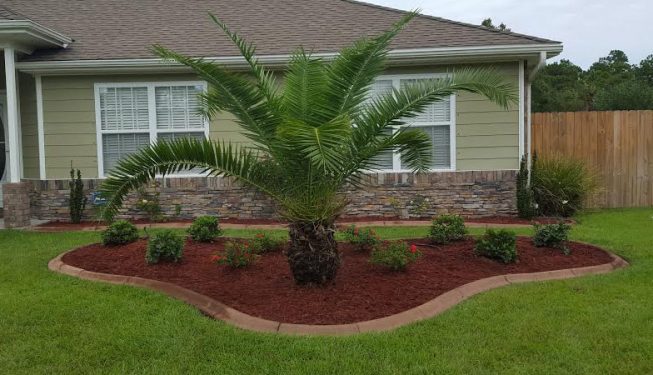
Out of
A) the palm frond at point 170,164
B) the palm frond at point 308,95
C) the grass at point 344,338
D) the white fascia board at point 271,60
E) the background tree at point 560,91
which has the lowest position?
the grass at point 344,338

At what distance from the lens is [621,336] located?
4055 millimetres

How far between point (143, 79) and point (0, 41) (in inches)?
94.0

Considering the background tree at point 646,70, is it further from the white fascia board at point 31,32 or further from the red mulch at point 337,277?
the white fascia board at point 31,32

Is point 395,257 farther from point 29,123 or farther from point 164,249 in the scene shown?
point 29,123

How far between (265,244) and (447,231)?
2.37 metres

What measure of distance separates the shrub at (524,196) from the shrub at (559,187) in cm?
56

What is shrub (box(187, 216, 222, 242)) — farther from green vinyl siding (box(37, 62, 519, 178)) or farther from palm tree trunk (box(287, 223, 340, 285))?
green vinyl siding (box(37, 62, 519, 178))

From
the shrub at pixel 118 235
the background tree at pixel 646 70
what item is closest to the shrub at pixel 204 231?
the shrub at pixel 118 235

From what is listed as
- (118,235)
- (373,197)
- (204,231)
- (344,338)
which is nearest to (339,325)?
(344,338)

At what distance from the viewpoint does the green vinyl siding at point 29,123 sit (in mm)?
10812

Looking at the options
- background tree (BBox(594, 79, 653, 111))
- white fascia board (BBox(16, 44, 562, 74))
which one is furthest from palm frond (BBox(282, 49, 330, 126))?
background tree (BBox(594, 79, 653, 111))

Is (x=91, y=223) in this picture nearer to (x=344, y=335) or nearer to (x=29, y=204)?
(x=29, y=204)

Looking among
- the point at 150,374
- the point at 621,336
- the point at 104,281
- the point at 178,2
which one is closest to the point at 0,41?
the point at 178,2

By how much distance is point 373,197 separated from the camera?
33.8ft
